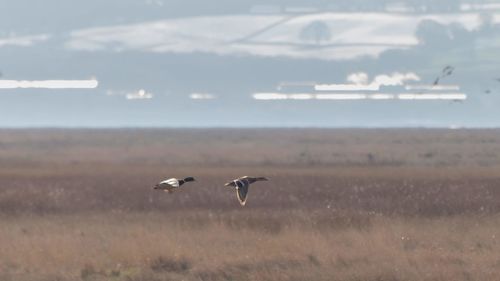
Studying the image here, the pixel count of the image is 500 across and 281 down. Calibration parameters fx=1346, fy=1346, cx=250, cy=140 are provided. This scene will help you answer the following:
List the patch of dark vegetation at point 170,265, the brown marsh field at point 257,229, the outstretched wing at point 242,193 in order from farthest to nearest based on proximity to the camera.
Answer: the patch of dark vegetation at point 170,265 → the brown marsh field at point 257,229 → the outstretched wing at point 242,193

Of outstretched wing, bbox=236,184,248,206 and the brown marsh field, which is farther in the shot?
the brown marsh field

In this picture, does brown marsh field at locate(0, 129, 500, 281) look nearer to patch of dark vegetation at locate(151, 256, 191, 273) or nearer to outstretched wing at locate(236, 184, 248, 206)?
patch of dark vegetation at locate(151, 256, 191, 273)

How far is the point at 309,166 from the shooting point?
69125 millimetres

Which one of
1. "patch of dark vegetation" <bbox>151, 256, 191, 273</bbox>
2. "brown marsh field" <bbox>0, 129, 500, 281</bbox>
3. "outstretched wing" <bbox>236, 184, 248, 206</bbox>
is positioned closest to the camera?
"outstretched wing" <bbox>236, 184, 248, 206</bbox>

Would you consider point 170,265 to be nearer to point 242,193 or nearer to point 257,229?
point 257,229

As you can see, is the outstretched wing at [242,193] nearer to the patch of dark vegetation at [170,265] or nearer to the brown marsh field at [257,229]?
the brown marsh field at [257,229]

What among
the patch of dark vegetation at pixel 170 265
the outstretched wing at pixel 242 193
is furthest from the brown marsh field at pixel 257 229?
the outstretched wing at pixel 242 193

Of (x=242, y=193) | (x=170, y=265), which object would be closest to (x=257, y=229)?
(x=170, y=265)

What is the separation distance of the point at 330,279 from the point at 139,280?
3640 millimetres

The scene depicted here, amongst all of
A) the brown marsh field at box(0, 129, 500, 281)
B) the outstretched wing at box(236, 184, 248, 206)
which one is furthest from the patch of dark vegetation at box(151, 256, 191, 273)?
the outstretched wing at box(236, 184, 248, 206)

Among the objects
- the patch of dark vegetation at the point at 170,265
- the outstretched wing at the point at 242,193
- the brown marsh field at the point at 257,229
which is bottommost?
the patch of dark vegetation at the point at 170,265

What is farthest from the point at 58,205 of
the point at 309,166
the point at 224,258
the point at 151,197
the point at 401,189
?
the point at 309,166

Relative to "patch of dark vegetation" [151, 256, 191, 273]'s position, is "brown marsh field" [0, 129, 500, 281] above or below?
above

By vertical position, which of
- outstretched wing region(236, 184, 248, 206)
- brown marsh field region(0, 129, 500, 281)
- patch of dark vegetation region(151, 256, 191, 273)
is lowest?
A: patch of dark vegetation region(151, 256, 191, 273)
